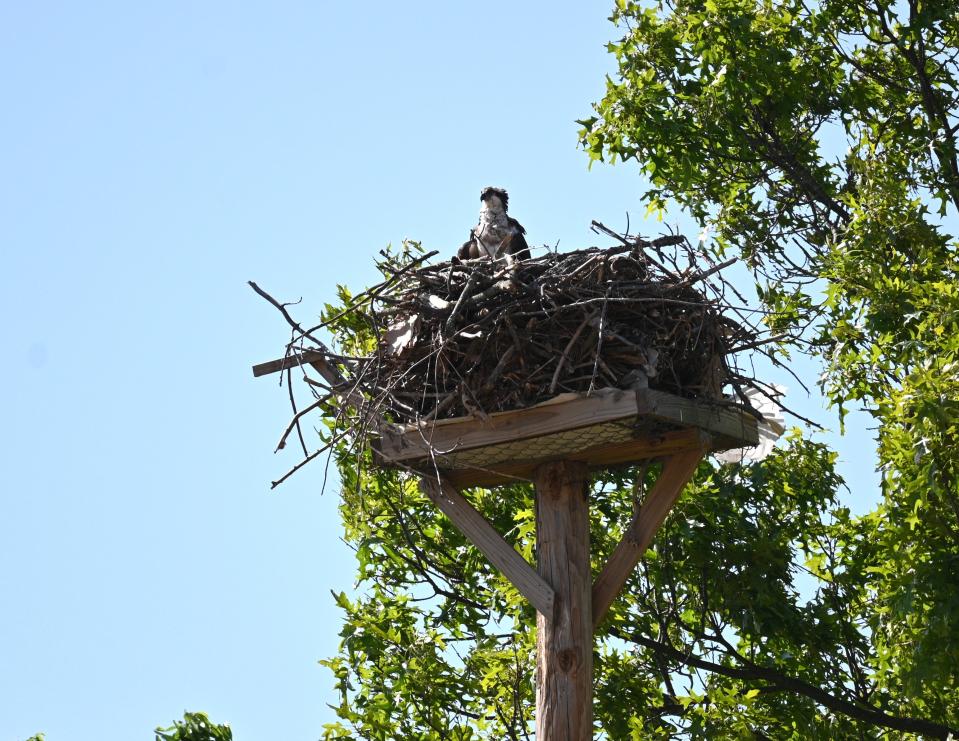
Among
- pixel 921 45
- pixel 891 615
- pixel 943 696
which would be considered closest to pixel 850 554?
pixel 943 696

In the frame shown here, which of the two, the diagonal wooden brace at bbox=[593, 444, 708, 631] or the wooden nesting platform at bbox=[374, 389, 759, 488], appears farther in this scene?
the diagonal wooden brace at bbox=[593, 444, 708, 631]

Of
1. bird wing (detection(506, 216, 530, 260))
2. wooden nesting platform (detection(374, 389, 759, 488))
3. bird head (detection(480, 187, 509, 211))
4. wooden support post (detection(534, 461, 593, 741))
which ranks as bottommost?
wooden support post (detection(534, 461, 593, 741))

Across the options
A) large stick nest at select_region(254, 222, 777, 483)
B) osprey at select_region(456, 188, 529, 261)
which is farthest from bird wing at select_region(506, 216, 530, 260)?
large stick nest at select_region(254, 222, 777, 483)

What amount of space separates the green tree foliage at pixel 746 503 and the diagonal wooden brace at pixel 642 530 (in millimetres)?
2108

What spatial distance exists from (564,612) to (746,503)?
15.3ft

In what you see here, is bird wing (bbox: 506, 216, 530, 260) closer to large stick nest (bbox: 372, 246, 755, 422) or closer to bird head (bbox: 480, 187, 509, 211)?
bird head (bbox: 480, 187, 509, 211)

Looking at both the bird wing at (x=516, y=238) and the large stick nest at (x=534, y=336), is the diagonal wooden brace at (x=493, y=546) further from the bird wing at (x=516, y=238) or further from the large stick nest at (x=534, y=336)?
the bird wing at (x=516, y=238)

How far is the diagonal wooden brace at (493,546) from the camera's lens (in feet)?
25.2

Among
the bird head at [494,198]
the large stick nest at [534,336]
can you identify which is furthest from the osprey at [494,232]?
the large stick nest at [534,336]

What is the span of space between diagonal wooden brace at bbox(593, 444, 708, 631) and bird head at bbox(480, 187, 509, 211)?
2256 millimetres

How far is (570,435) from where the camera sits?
7.50m

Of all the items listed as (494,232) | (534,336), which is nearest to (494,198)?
(494,232)

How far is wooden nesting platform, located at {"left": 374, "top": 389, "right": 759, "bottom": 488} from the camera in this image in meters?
7.32

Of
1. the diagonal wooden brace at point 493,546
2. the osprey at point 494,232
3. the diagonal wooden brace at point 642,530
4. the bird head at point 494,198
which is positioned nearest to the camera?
the diagonal wooden brace at point 493,546
